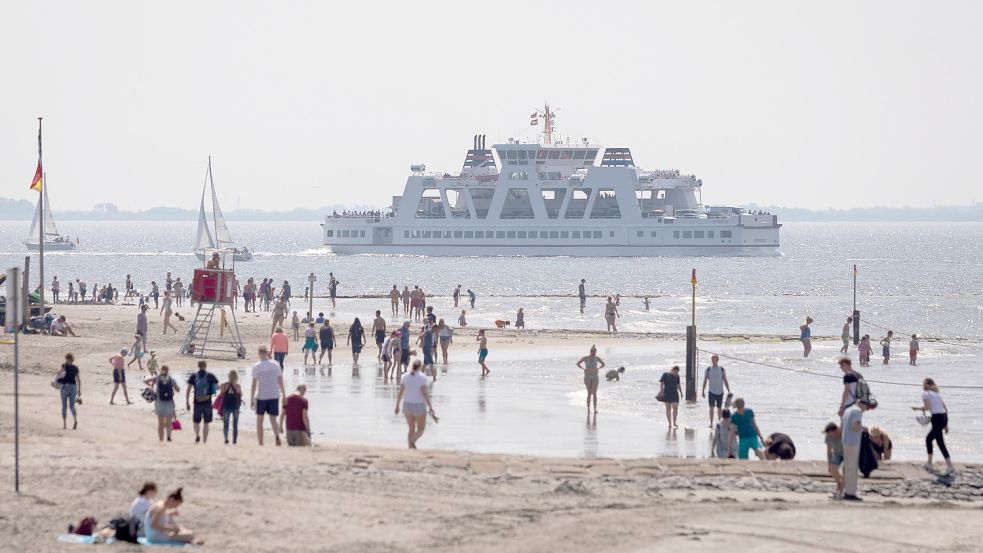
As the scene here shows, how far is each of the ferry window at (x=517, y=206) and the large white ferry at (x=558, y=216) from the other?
70 millimetres

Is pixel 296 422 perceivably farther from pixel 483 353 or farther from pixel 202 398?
pixel 483 353

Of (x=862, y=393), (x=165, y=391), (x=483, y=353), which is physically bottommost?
(x=483, y=353)

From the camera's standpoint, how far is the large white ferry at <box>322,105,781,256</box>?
295 feet

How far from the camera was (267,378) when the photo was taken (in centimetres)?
1381

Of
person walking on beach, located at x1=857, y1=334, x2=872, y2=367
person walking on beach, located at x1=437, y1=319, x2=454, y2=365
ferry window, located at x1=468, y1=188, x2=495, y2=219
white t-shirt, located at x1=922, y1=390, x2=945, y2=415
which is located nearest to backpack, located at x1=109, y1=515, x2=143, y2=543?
white t-shirt, located at x1=922, y1=390, x2=945, y2=415

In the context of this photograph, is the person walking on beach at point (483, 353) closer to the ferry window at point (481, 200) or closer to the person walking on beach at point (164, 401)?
the person walking on beach at point (164, 401)

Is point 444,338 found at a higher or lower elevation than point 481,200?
lower

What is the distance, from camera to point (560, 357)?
27828mm

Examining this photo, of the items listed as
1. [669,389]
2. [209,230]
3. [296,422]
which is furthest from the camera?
[209,230]

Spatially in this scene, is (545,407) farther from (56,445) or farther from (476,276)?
(476,276)

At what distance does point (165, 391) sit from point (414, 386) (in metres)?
2.64

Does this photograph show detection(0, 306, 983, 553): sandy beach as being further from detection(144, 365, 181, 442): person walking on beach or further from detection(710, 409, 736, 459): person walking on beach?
detection(710, 409, 736, 459): person walking on beach

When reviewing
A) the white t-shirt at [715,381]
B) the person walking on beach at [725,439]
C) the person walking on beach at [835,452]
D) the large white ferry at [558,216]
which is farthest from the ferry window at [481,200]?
the person walking on beach at [835,452]

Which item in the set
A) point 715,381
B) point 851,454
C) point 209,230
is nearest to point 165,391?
point 851,454
